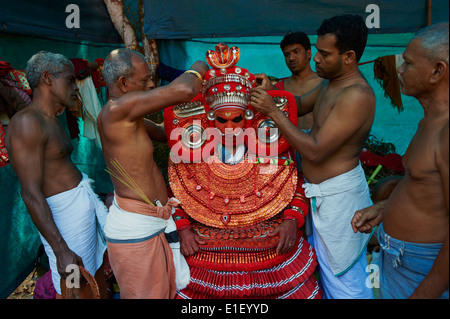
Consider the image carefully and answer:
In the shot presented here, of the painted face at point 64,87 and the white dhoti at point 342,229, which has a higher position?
the painted face at point 64,87

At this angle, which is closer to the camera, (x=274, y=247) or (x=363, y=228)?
(x=363, y=228)

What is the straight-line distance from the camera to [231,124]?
104 inches

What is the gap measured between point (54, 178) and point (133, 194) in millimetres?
760

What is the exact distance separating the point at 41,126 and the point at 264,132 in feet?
5.31

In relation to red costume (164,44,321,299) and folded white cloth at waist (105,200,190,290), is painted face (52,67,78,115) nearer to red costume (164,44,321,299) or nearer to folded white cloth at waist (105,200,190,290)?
red costume (164,44,321,299)

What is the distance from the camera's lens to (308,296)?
8.21 feet

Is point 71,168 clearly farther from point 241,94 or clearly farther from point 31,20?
point 31,20

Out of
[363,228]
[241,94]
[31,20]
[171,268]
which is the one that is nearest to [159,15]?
[31,20]

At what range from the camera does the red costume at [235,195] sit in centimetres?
251

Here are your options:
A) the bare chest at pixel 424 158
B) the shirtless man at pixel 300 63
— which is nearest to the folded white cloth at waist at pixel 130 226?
the bare chest at pixel 424 158

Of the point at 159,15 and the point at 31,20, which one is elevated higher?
the point at 159,15

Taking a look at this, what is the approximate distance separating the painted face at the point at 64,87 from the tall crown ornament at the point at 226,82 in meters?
1.05

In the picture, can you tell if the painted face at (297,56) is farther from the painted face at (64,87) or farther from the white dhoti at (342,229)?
the painted face at (64,87)

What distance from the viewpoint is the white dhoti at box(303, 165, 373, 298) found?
2.53m
